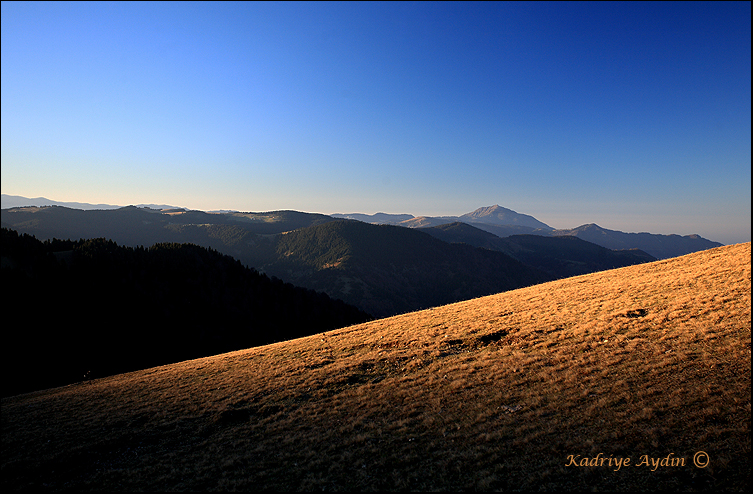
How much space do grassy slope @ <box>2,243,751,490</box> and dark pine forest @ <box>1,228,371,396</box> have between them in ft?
108

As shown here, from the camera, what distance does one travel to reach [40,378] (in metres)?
41.8

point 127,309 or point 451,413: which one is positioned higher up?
point 451,413

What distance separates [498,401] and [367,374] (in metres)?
8.13

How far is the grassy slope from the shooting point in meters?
8.79

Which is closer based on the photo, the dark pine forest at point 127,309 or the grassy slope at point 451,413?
the grassy slope at point 451,413

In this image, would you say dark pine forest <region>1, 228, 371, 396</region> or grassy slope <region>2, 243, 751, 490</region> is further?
dark pine forest <region>1, 228, 371, 396</region>

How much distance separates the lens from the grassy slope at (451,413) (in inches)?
346

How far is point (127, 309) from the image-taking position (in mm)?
67062

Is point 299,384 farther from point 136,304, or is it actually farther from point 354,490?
point 136,304

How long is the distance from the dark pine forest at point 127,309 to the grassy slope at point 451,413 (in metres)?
32.8

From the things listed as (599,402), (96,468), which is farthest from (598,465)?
(96,468)

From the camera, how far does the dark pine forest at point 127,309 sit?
48.6 meters

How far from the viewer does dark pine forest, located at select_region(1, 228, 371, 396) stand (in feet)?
159

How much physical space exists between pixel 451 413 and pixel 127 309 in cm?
8016
